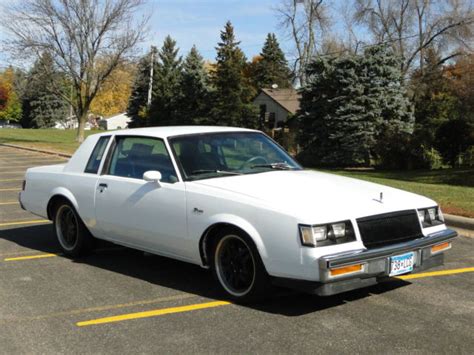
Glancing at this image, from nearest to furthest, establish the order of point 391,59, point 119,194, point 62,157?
point 119,194 < point 62,157 < point 391,59

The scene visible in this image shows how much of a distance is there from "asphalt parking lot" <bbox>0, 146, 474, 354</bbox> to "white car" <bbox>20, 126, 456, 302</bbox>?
316 millimetres

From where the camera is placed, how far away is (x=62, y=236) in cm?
708

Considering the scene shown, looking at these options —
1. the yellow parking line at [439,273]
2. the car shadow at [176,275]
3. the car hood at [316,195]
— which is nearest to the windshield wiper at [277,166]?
the car hood at [316,195]

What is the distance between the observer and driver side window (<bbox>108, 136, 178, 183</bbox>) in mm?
5777

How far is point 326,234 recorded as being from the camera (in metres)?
4.53

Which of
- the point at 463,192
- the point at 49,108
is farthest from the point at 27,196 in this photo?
the point at 49,108

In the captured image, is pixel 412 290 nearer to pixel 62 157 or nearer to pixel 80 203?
pixel 80 203

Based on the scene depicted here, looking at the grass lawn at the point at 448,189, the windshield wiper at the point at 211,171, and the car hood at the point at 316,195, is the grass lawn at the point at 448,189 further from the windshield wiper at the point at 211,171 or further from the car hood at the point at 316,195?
the windshield wiper at the point at 211,171

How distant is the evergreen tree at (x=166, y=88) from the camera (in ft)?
175

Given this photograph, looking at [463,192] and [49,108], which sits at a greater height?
[49,108]

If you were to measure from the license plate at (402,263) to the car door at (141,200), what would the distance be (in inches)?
72.7

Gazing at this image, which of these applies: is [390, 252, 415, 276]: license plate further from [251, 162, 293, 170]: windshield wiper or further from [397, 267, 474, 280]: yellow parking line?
[251, 162, 293, 170]: windshield wiper

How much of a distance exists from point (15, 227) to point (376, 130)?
→ 19.5m

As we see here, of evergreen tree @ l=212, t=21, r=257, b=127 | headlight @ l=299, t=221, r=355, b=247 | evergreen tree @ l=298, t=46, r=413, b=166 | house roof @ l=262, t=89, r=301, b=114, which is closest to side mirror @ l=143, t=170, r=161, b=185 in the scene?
headlight @ l=299, t=221, r=355, b=247
